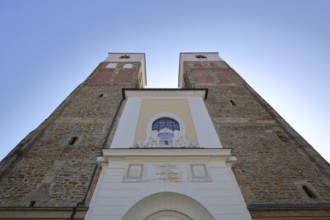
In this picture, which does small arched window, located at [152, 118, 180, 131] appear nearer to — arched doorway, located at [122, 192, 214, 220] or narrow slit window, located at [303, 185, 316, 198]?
arched doorway, located at [122, 192, 214, 220]

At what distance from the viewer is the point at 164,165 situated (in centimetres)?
636

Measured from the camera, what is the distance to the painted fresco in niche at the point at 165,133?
7.27 meters

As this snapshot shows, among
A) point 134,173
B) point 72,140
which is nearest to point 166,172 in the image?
point 134,173

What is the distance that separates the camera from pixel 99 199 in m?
5.39

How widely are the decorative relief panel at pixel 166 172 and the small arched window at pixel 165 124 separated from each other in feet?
7.16

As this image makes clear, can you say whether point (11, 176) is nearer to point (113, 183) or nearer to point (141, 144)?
point (113, 183)

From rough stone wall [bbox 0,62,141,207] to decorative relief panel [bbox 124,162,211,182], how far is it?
154 cm

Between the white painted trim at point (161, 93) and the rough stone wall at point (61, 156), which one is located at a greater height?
the white painted trim at point (161, 93)

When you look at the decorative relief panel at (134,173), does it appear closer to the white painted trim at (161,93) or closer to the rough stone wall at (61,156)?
the rough stone wall at (61,156)

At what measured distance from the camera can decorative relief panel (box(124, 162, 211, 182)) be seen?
5.94 meters

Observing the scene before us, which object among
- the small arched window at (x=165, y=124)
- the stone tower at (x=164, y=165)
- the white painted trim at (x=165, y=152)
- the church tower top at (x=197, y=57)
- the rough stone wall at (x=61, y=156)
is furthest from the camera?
the church tower top at (x=197, y=57)

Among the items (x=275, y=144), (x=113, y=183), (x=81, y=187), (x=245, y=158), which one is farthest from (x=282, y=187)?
(x=81, y=187)

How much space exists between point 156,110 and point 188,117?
151cm

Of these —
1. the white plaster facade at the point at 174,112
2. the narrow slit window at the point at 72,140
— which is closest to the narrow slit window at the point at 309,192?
the white plaster facade at the point at 174,112
